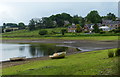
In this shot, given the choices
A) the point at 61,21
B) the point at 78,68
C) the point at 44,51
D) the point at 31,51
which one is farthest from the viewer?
the point at 61,21

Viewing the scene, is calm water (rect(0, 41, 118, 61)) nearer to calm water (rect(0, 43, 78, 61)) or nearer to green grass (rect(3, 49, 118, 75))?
calm water (rect(0, 43, 78, 61))

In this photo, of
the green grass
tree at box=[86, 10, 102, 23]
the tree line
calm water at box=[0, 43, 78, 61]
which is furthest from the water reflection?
tree at box=[86, 10, 102, 23]

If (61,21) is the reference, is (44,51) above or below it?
below

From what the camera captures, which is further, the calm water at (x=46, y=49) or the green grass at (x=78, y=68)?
the calm water at (x=46, y=49)

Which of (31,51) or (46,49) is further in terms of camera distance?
(46,49)

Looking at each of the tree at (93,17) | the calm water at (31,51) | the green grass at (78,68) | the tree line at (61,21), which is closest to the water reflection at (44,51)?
the calm water at (31,51)

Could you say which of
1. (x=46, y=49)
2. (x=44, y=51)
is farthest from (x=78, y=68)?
(x=46, y=49)

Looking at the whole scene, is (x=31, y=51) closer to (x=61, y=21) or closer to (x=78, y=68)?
(x=78, y=68)

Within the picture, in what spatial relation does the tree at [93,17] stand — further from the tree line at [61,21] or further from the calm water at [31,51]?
the calm water at [31,51]

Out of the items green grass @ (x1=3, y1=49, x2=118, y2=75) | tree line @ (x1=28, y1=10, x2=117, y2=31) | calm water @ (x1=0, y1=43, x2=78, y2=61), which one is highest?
tree line @ (x1=28, y1=10, x2=117, y2=31)

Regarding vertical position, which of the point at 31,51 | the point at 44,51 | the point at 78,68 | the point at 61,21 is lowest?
the point at 31,51

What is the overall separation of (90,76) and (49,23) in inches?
5268

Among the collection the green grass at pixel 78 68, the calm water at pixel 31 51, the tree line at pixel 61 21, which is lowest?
the calm water at pixel 31 51

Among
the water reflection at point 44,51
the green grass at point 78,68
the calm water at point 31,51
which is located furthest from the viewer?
the water reflection at point 44,51
